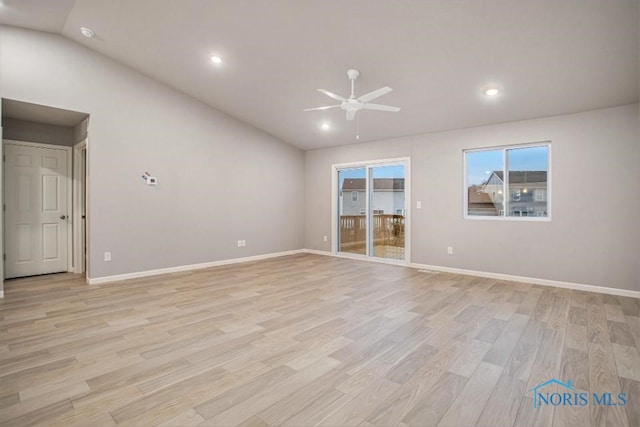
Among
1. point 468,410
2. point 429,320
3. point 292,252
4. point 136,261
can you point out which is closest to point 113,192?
point 136,261

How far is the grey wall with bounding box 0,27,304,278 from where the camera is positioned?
4340mm

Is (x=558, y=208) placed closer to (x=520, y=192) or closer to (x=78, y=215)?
(x=520, y=192)

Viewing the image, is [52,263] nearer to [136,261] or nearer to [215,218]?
[136,261]

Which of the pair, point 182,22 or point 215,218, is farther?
point 215,218

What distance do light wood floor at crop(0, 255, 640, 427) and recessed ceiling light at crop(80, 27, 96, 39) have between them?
351 cm

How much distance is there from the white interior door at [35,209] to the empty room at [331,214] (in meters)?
0.03

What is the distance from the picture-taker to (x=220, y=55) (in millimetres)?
4297

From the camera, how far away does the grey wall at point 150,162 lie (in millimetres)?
4340

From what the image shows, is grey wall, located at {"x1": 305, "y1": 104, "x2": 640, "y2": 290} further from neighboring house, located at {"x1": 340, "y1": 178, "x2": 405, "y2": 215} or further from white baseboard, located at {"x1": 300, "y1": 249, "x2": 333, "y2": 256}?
white baseboard, located at {"x1": 300, "y1": 249, "x2": 333, "y2": 256}

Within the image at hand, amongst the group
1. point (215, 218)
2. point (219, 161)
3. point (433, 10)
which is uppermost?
point (433, 10)

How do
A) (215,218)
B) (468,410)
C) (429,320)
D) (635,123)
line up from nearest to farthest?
(468,410)
(429,320)
(635,123)
(215,218)

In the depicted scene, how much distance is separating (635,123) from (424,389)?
4.65m

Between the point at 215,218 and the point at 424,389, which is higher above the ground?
the point at 215,218

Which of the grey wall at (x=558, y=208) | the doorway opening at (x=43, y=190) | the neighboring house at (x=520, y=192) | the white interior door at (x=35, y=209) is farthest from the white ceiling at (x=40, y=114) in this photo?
the neighboring house at (x=520, y=192)
